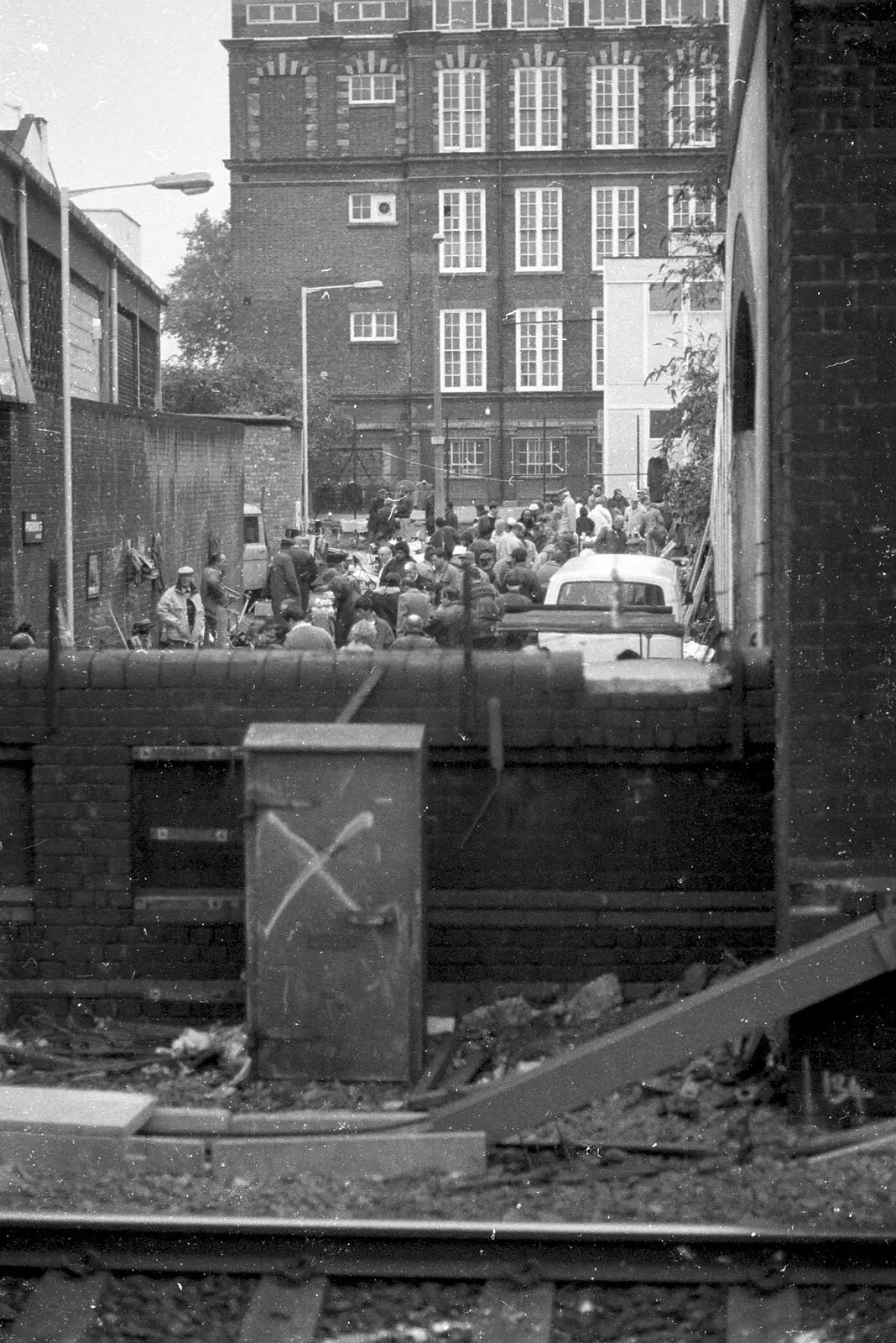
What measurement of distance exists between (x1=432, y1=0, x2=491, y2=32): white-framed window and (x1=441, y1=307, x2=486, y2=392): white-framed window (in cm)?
858

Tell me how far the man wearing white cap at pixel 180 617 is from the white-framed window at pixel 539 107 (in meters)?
32.3

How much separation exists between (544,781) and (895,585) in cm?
182

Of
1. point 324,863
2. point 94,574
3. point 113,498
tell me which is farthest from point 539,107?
point 324,863

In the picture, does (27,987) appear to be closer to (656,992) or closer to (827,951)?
(656,992)

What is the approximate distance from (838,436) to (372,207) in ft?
152

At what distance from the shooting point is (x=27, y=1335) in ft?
14.3

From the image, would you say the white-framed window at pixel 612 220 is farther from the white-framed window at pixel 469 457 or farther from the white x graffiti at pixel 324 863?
the white x graffiti at pixel 324 863

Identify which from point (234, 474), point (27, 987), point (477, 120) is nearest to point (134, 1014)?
point (27, 987)

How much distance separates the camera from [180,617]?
1755 centimetres

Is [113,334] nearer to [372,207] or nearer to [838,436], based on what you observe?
[372,207]

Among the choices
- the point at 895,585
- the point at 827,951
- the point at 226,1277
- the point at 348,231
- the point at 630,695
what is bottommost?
the point at 226,1277

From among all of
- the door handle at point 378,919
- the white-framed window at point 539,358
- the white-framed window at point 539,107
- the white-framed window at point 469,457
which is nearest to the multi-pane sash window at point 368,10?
the white-framed window at point 539,107

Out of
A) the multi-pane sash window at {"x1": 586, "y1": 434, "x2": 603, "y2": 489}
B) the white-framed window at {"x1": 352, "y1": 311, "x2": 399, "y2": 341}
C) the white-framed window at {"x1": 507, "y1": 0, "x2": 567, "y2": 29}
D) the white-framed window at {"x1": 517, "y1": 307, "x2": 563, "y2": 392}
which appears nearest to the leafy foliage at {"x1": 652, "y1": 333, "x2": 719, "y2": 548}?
the white-framed window at {"x1": 507, "y1": 0, "x2": 567, "y2": 29}

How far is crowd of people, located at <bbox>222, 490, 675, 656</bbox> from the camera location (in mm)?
12609
